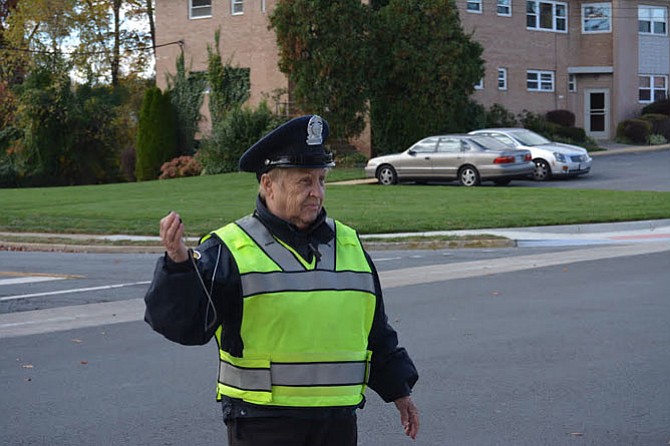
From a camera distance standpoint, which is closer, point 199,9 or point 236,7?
point 236,7

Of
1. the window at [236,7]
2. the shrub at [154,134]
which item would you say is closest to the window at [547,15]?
the window at [236,7]

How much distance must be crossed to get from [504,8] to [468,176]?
53.2 feet

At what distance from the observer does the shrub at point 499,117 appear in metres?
44.1

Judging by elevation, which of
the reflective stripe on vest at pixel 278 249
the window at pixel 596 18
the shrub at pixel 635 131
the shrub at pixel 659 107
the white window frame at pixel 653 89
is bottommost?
the reflective stripe on vest at pixel 278 249

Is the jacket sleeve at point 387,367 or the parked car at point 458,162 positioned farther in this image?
the parked car at point 458,162

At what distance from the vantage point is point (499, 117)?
4459cm

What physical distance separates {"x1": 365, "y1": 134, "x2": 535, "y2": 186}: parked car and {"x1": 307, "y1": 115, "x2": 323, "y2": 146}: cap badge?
92.1 ft

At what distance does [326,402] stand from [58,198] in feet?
97.3

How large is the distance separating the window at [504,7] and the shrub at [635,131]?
704 cm

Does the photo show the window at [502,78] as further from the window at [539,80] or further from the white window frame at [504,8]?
the white window frame at [504,8]

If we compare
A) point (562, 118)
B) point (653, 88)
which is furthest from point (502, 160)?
point (653, 88)

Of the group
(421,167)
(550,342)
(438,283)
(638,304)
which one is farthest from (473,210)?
(550,342)

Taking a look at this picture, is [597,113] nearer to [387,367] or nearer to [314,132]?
[387,367]

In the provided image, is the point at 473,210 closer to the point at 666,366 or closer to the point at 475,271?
the point at 475,271
